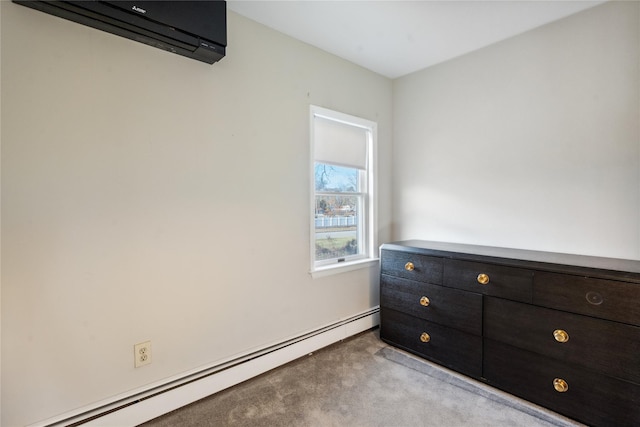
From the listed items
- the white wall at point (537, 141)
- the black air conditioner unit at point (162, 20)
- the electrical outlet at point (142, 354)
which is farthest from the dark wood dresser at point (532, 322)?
the black air conditioner unit at point (162, 20)

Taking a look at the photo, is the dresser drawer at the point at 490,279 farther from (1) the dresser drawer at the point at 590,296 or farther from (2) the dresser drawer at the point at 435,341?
(2) the dresser drawer at the point at 435,341

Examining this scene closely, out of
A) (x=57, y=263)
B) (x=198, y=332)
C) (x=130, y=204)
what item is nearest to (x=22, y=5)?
(x=130, y=204)

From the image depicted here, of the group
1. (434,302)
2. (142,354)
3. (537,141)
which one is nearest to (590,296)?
(434,302)

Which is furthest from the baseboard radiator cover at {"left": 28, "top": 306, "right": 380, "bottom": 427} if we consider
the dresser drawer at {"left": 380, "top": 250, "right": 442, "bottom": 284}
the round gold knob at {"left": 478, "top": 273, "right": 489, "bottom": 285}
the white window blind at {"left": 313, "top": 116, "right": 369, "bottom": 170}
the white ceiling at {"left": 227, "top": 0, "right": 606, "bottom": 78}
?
the white ceiling at {"left": 227, "top": 0, "right": 606, "bottom": 78}

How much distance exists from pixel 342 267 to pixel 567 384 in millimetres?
1609

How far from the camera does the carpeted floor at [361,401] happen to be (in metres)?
1.70

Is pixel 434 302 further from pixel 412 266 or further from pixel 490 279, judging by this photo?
pixel 490 279

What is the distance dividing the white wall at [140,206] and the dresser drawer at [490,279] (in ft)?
3.51

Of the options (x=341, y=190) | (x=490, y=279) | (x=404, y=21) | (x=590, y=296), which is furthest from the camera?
(x=341, y=190)

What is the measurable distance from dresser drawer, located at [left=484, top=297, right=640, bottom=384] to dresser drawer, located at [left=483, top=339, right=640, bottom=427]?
0.05 m

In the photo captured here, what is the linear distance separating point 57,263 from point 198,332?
2.73 ft

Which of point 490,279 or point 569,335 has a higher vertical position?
point 490,279

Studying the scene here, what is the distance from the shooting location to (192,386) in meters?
1.86

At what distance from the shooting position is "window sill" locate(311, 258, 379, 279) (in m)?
2.53
